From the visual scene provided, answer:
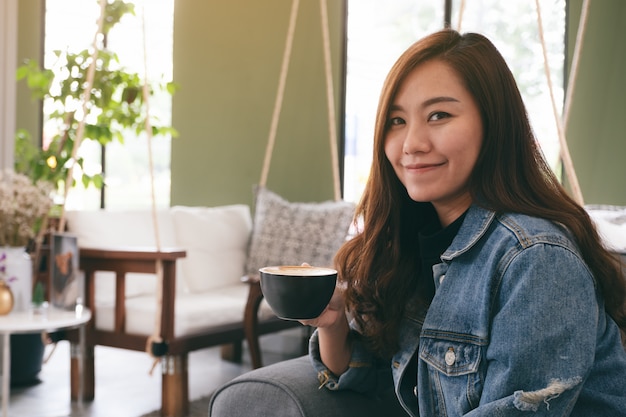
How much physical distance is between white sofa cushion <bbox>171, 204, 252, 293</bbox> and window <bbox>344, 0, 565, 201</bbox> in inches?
39.8

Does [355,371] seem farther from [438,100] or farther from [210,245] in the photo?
[210,245]

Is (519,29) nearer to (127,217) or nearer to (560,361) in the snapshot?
(127,217)

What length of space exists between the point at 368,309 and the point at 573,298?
0.45 metres

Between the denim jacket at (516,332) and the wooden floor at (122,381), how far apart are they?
232 cm

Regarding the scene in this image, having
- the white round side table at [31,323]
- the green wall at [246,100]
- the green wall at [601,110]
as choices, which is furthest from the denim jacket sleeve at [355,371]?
the green wall at [246,100]

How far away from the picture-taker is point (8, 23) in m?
4.39

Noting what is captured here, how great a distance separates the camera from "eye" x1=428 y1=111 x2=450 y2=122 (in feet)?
3.58

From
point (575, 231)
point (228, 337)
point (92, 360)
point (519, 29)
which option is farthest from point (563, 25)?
point (575, 231)

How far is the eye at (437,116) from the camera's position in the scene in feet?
3.58

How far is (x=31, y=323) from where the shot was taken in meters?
2.66

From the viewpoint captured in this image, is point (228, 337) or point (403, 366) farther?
point (228, 337)

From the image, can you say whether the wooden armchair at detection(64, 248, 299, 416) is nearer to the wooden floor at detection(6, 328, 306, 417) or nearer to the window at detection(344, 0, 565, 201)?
the wooden floor at detection(6, 328, 306, 417)

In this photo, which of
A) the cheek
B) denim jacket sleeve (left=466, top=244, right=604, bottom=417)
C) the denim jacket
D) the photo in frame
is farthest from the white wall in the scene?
denim jacket sleeve (left=466, top=244, right=604, bottom=417)

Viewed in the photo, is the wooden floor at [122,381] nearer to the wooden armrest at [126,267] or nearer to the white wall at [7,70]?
the wooden armrest at [126,267]
